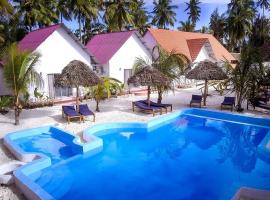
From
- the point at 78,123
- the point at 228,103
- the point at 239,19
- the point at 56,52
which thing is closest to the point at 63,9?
the point at 56,52

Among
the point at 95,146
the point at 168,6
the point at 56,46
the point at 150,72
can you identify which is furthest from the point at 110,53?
the point at 168,6

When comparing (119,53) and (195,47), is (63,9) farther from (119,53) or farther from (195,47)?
(195,47)

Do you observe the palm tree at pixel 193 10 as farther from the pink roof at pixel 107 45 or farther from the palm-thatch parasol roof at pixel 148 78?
the palm-thatch parasol roof at pixel 148 78

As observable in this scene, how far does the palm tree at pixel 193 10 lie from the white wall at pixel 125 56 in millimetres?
36563

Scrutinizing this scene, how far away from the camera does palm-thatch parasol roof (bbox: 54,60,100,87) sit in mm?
14641

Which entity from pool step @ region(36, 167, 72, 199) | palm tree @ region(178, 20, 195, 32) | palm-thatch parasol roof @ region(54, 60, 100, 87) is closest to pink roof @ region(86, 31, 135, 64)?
palm-thatch parasol roof @ region(54, 60, 100, 87)

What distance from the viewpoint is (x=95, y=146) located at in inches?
457

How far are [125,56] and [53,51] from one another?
7744 mm

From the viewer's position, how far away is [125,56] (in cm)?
2531

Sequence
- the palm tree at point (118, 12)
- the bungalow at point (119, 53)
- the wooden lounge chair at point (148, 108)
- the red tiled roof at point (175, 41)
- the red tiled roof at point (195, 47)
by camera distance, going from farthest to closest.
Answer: the palm tree at point (118, 12), the red tiled roof at point (195, 47), the red tiled roof at point (175, 41), the bungalow at point (119, 53), the wooden lounge chair at point (148, 108)

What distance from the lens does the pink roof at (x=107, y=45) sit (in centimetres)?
2461

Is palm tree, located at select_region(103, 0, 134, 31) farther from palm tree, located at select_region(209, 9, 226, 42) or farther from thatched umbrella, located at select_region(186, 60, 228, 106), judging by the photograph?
palm tree, located at select_region(209, 9, 226, 42)

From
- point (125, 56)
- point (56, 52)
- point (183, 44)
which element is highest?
point (183, 44)

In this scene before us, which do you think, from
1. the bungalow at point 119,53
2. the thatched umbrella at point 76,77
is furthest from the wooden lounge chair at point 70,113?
the bungalow at point 119,53
